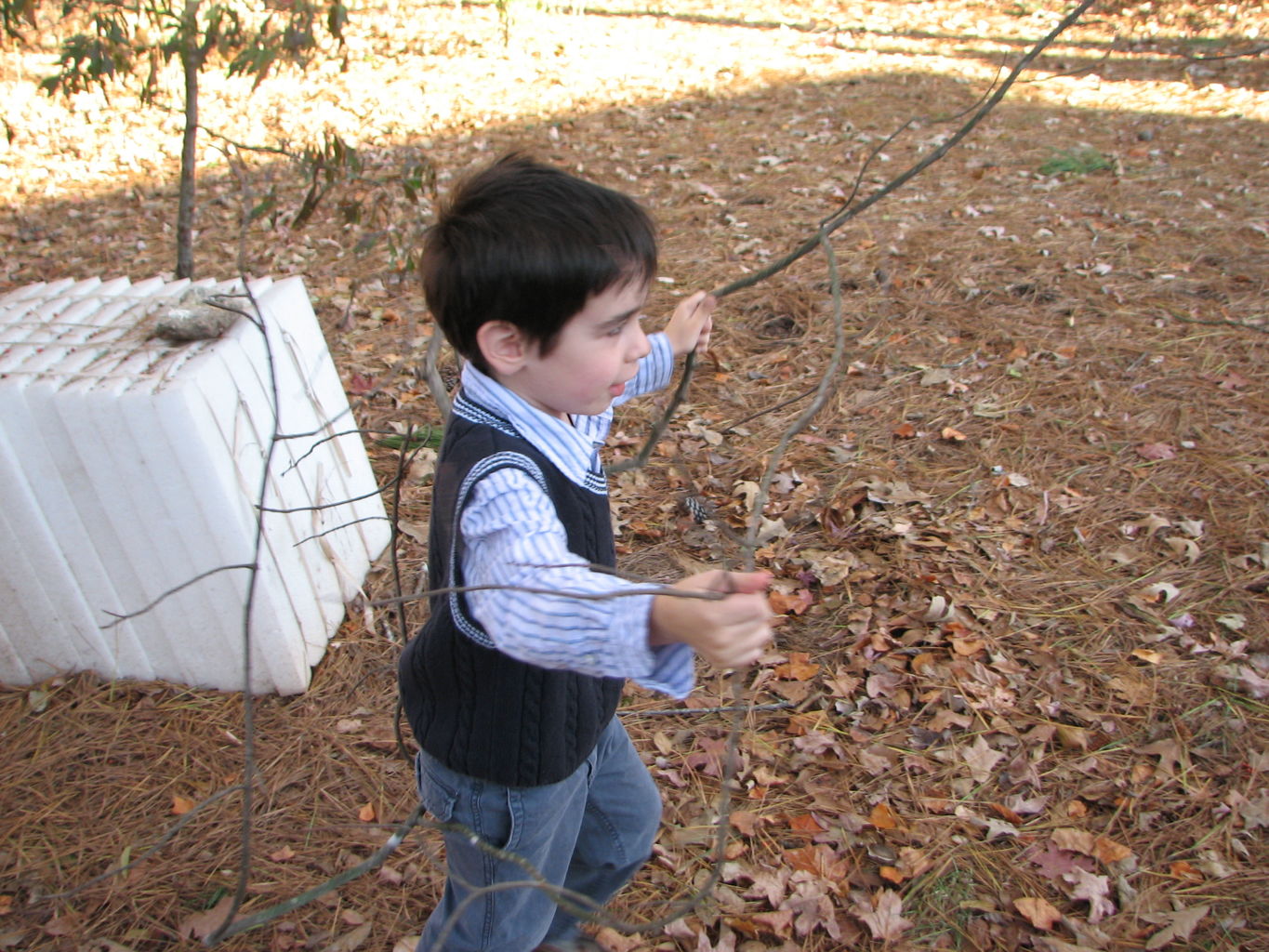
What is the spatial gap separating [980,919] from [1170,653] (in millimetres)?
1181

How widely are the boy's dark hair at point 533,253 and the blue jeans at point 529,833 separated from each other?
2.42 feet

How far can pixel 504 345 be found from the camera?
1382 mm

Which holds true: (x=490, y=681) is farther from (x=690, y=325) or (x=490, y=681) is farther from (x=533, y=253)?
(x=690, y=325)

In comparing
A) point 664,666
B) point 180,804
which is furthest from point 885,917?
point 180,804

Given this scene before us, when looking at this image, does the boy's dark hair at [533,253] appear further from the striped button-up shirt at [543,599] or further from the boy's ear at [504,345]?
the striped button-up shirt at [543,599]

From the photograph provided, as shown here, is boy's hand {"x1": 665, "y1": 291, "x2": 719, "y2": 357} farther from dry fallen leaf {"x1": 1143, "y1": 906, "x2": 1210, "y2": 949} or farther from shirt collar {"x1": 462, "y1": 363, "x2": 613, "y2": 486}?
dry fallen leaf {"x1": 1143, "y1": 906, "x2": 1210, "y2": 949}

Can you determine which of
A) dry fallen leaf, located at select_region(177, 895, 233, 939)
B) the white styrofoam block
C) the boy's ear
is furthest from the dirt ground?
the boy's ear

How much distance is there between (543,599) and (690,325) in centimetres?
87

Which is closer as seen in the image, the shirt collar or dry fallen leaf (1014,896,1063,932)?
the shirt collar

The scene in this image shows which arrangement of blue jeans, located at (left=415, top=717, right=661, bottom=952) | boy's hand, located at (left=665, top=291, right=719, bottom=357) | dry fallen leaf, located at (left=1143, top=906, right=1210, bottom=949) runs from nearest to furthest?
blue jeans, located at (left=415, top=717, right=661, bottom=952)
boy's hand, located at (left=665, top=291, right=719, bottom=357)
dry fallen leaf, located at (left=1143, top=906, right=1210, bottom=949)

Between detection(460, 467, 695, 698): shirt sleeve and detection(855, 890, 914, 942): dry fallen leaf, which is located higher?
detection(460, 467, 695, 698): shirt sleeve

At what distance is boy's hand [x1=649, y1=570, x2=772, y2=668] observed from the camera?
103cm

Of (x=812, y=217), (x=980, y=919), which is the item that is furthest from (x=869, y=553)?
(x=812, y=217)

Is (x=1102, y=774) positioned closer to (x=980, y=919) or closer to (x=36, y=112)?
(x=980, y=919)
